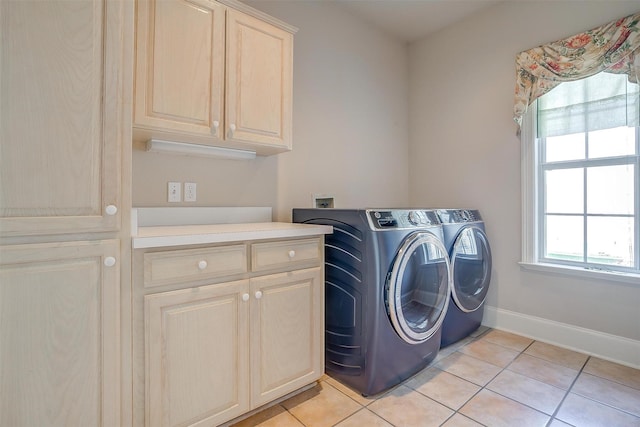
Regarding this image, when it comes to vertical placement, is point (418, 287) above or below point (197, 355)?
above

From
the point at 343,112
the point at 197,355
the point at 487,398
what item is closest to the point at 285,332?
the point at 197,355

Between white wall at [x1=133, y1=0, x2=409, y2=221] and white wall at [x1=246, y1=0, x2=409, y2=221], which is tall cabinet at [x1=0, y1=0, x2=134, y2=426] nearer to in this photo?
white wall at [x1=133, y1=0, x2=409, y2=221]

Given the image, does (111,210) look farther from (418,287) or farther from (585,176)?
(585,176)

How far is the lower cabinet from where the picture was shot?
1.15 meters

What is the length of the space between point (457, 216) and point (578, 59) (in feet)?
4.27

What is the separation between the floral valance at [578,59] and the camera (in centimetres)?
187

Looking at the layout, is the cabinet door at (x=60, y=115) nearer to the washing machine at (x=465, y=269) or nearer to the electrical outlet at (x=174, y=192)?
the electrical outlet at (x=174, y=192)

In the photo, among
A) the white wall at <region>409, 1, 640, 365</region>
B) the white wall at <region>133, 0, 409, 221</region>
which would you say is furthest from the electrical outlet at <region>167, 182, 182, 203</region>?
the white wall at <region>409, 1, 640, 365</region>

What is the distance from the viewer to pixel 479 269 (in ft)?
7.73

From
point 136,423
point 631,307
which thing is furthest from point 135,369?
point 631,307

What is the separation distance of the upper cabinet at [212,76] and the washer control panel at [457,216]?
1131 mm

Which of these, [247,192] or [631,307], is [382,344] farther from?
[631,307]

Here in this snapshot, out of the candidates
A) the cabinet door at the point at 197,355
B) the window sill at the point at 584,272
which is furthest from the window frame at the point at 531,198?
the cabinet door at the point at 197,355

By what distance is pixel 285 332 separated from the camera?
149 cm
